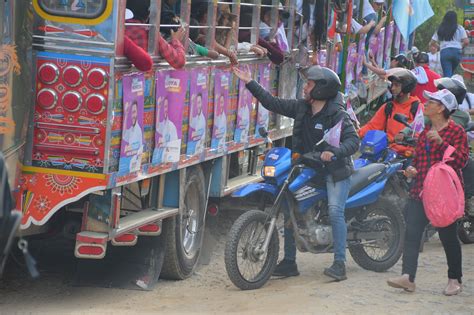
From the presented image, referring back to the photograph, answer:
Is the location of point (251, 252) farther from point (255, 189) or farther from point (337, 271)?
point (337, 271)

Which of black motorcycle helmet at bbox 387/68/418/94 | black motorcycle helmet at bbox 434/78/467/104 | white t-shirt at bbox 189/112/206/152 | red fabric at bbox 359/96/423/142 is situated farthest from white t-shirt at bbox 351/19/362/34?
white t-shirt at bbox 189/112/206/152

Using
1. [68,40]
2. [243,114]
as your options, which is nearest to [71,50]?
[68,40]

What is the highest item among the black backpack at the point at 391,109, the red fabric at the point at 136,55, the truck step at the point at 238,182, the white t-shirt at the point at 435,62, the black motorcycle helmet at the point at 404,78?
the red fabric at the point at 136,55

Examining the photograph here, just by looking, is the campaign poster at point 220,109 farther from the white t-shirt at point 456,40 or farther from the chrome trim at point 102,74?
the white t-shirt at point 456,40

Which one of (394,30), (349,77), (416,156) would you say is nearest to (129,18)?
(416,156)

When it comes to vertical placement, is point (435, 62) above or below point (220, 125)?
below

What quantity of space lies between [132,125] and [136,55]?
0.51 meters

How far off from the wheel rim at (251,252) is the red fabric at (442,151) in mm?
1126

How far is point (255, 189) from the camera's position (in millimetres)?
8078

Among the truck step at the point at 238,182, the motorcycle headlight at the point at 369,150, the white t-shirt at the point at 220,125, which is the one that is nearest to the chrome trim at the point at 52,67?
the white t-shirt at the point at 220,125

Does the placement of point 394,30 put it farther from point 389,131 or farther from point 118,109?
point 118,109

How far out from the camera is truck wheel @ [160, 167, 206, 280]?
27.3 feet

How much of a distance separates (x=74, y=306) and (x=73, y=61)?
5.36 feet

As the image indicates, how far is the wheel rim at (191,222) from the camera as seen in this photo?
28.7 feet
